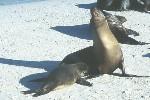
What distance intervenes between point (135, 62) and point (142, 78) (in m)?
0.92

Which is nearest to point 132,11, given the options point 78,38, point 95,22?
point 78,38

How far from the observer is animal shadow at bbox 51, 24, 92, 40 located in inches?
424

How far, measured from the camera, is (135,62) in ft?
28.6

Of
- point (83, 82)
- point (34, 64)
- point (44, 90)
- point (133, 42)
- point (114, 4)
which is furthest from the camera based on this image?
point (114, 4)

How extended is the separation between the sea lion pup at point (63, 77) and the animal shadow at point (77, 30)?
108 inches

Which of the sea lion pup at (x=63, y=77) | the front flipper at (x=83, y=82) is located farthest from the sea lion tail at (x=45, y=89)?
the front flipper at (x=83, y=82)

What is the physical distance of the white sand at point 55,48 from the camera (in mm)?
7324

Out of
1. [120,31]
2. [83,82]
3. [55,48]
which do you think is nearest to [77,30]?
[120,31]

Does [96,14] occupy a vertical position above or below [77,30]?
above

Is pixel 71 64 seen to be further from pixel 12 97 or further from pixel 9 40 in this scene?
pixel 9 40

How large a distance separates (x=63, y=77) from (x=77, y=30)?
3.95 m

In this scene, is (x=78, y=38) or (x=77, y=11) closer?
(x=78, y=38)

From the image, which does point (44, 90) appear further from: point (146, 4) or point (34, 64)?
point (146, 4)

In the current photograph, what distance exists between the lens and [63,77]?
737 cm
